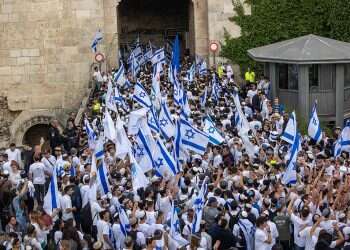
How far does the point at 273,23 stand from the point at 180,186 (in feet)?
60.1

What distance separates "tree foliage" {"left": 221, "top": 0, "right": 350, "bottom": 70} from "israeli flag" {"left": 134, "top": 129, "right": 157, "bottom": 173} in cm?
1569

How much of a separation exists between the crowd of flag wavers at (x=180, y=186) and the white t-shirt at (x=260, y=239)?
20mm

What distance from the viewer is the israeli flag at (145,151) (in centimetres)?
1845

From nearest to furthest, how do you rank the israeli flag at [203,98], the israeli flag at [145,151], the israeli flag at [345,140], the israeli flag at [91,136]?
the israeli flag at [145,151] → the israeli flag at [345,140] → the israeli flag at [91,136] → the israeli flag at [203,98]

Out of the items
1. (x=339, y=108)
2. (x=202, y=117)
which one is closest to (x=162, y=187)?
(x=202, y=117)

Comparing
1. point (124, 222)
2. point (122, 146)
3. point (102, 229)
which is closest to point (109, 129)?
point (122, 146)

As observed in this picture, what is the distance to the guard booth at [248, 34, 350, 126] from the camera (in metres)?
28.3

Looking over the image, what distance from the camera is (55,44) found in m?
34.9

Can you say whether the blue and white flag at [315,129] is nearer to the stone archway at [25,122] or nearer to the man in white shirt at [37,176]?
the man in white shirt at [37,176]

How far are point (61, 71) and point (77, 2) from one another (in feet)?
9.78

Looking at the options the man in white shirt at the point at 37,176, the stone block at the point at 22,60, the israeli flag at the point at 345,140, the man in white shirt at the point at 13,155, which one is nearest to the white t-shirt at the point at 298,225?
the israeli flag at the point at 345,140

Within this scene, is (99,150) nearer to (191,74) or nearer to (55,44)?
(191,74)

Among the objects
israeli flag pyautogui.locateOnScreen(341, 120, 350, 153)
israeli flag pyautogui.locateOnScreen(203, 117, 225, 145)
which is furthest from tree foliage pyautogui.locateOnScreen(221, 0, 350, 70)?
israeli flag pyautogui.locateOnScreen(203, 117, 225, 145)

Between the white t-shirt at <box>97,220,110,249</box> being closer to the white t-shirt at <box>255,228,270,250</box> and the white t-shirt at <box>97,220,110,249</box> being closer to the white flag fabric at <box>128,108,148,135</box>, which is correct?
the white t-shirt at <box>255,228,270,250</box>
